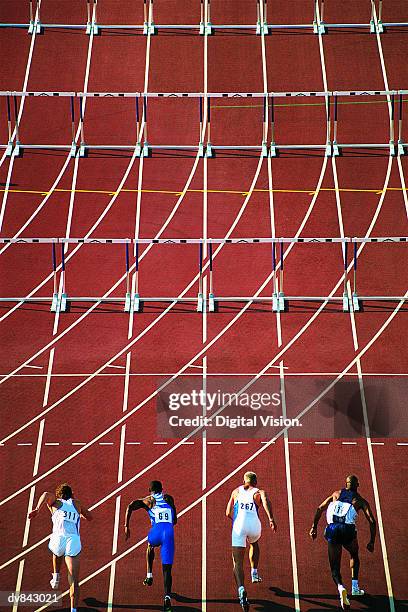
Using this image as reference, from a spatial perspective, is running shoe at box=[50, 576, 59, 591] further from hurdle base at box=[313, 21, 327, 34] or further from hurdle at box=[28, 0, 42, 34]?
hurdle base at box=[313, 21, 327, 34]

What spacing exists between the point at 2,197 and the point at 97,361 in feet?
18.7

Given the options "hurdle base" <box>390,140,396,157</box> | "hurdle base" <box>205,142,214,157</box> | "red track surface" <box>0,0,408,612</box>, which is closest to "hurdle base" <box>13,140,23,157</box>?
"red track surface" <box>0,0,408,612</box>

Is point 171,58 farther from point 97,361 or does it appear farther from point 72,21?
point 97,361

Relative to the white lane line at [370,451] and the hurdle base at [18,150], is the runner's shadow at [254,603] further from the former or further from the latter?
the hurdle base at [18,150]

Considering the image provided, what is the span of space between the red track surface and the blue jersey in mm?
1224

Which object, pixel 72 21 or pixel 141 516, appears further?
pixel 72 21

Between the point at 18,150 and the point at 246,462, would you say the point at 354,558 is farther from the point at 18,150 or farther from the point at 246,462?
the point at 18,150

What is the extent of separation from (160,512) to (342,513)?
228cm

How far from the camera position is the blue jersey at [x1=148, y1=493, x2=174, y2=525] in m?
15.8

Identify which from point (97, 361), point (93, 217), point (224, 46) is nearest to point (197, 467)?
point (97, 361)

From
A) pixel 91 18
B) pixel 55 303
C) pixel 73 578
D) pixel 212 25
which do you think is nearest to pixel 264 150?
pixel 212 25

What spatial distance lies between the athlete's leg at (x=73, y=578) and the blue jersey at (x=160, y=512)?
1073 millimetres

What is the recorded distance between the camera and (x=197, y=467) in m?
19.0

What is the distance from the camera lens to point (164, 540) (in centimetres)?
1571
